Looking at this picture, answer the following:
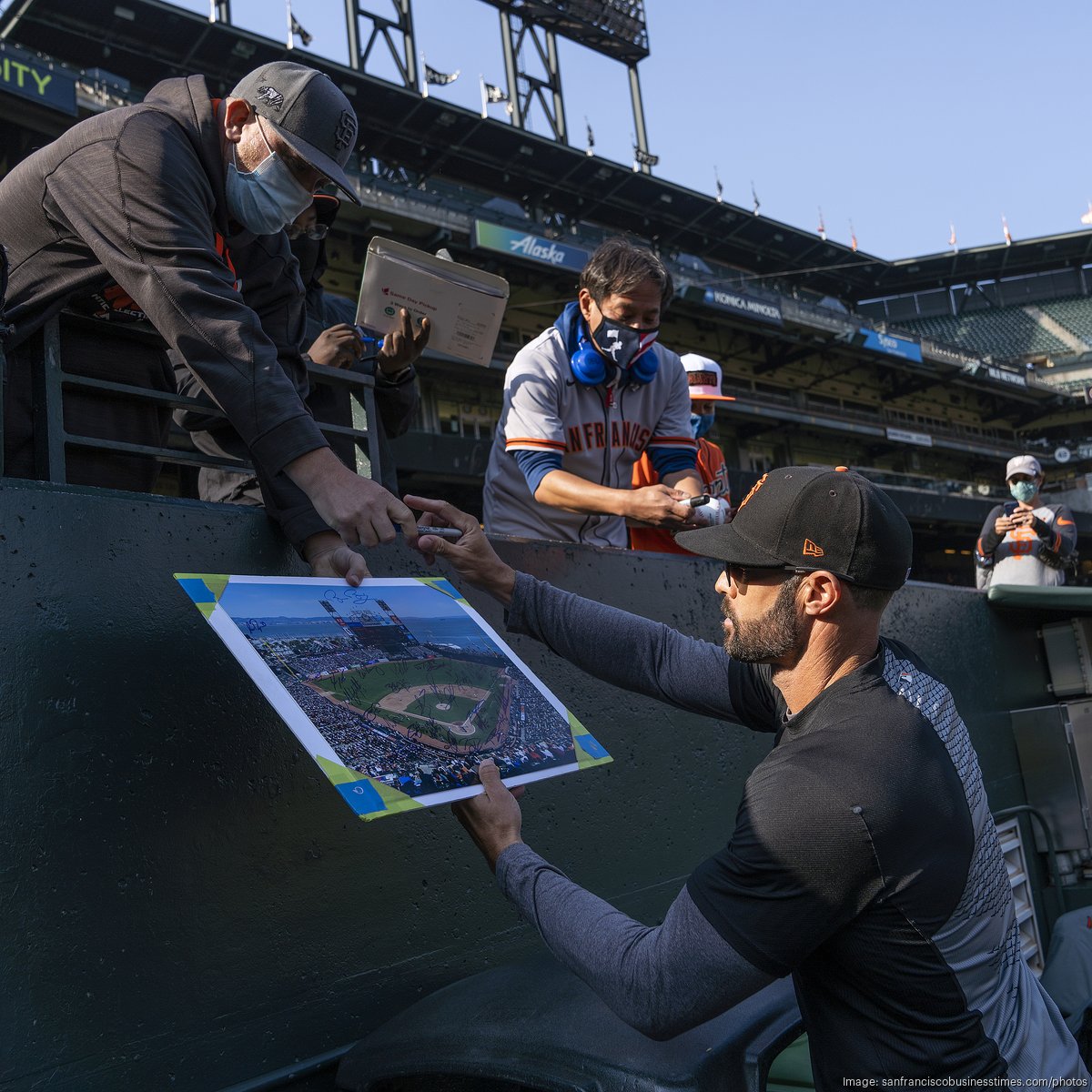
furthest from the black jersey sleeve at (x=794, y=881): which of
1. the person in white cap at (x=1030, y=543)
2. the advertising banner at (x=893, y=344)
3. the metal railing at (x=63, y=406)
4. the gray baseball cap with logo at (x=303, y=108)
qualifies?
the advertising banner at (x=893, y=344)

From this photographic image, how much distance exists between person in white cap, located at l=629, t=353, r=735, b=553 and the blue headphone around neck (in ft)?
0.97

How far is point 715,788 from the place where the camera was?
10.1 feet

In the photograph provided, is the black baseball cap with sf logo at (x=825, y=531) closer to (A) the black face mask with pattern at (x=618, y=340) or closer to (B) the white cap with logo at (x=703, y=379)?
(A) the black face mask with pattern at (x=618, y=340)

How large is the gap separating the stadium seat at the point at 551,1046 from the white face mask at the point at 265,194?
1.55 meters

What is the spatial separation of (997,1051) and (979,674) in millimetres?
3107

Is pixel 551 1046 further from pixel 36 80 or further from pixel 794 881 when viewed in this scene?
pixel 36 80

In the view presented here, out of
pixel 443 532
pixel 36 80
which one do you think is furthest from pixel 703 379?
pixel 36 80

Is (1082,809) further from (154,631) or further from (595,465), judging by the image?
(154,631)

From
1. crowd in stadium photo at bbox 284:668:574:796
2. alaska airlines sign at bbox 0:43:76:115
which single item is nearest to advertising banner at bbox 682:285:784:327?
alaska airlines sign at bbox 0:43:76:115

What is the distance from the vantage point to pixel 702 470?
13.8 ft

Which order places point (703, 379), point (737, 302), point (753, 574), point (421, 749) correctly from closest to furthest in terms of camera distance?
point (421, 749), point (753, 574), point (703, 379), point (737, 302)

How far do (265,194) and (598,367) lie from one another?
4.39 ft

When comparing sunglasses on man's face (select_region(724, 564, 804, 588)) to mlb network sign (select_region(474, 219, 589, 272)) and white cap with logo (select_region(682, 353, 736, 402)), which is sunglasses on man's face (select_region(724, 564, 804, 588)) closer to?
white cap with logo (select_region(682, 353, 736, 402))

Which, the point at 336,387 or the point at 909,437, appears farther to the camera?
the point at 909,437
